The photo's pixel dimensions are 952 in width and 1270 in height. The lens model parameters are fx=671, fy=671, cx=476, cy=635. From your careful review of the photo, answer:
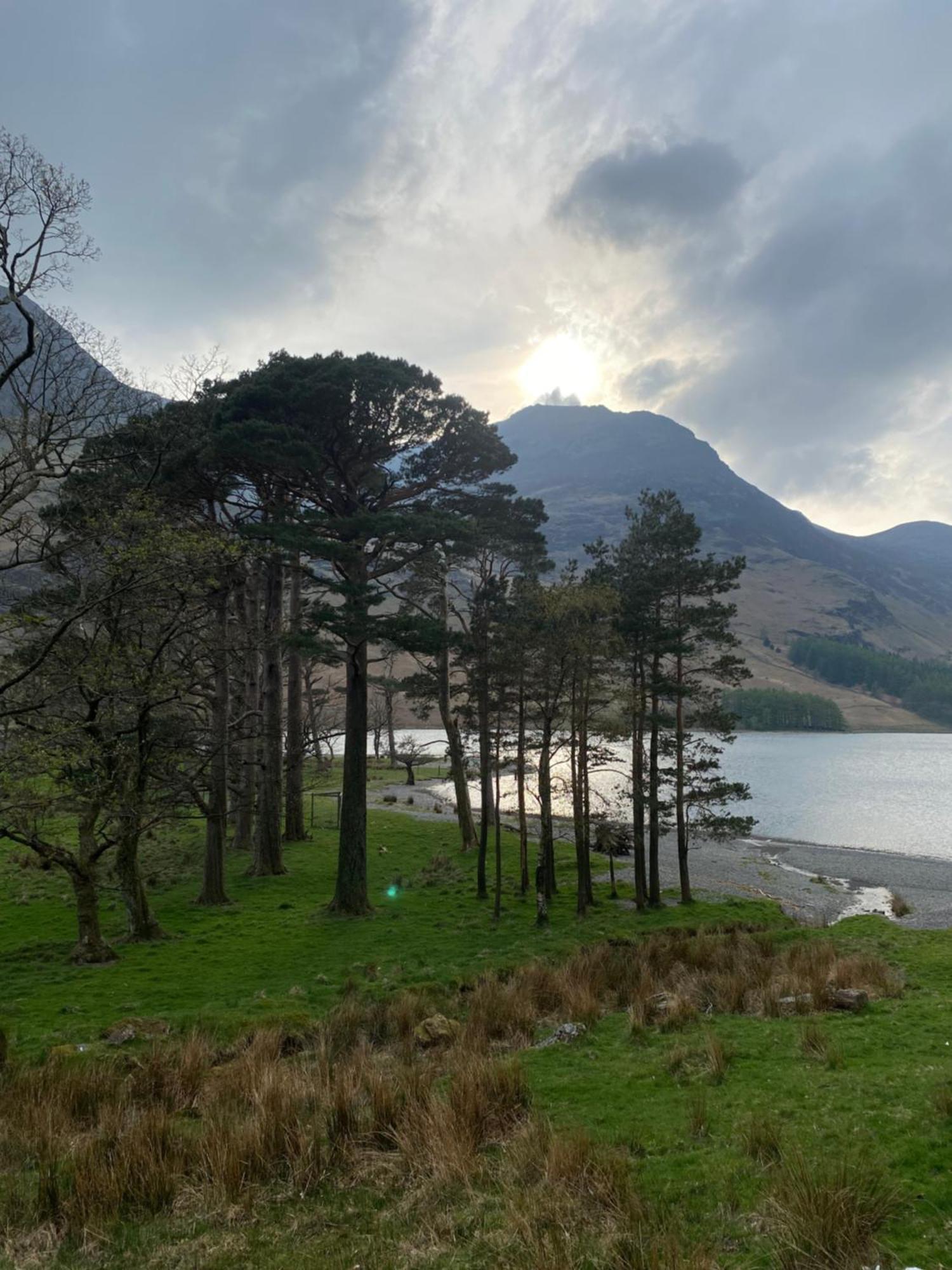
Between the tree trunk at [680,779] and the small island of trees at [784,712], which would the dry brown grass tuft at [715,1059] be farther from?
the small island of trees at [784,712]

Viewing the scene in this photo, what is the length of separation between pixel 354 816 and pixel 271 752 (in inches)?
196

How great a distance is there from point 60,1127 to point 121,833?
25.1 ft

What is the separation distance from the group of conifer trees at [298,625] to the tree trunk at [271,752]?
0.10 metres

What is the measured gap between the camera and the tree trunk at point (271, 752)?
2219 centimetres

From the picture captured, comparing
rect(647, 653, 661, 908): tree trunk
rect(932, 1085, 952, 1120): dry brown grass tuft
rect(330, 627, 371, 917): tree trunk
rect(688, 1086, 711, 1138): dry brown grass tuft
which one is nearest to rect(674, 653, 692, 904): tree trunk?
rect(647, 653, 661, 908): tree trunk

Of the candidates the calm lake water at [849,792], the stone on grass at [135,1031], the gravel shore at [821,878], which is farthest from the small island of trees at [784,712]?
the stone on grass at [135,1031]

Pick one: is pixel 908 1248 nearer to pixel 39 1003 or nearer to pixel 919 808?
pixel 39 1003

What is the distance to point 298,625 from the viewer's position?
2152cm

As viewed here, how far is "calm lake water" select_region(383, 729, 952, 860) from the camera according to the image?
4403cm

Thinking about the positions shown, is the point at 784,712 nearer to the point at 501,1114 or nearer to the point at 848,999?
the point at 848,999

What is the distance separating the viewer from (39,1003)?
38.5 ft

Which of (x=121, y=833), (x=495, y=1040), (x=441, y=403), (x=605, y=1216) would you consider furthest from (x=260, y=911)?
(x=605, y=1216)

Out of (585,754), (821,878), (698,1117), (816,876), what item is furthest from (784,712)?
(698,1117)

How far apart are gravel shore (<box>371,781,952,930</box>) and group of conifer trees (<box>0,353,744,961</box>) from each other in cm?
526
